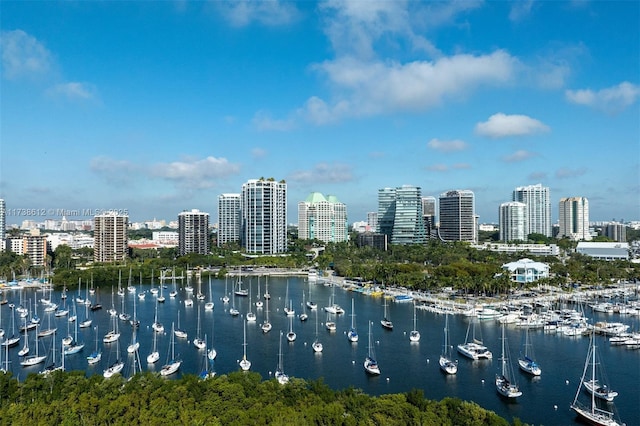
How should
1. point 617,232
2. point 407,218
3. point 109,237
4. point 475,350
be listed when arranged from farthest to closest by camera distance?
point 617,232 < point 407,218 < point 109,237 < point 475,350

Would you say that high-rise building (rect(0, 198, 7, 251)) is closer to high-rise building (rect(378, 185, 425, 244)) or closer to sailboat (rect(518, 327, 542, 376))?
high-rise building (rect(378, 185, 425, 244))

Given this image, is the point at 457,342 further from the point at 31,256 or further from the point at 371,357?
the point at 31,256

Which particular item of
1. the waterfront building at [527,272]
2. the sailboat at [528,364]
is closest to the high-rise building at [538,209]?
the waterfront building at [527,272]

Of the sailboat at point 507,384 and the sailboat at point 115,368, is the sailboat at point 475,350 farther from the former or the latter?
the sailboat at point 115,368

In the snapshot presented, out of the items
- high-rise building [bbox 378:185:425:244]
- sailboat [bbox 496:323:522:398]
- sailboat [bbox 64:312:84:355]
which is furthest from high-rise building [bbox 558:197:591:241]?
sailboat [bbox 64:312:84:355]

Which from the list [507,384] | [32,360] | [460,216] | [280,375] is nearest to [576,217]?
[460,216]

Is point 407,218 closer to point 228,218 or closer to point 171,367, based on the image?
point 228,218

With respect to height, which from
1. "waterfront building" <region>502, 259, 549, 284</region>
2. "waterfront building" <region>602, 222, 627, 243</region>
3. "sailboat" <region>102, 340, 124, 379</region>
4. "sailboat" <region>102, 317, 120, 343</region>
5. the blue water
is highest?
"waterfront building" <region>602, 222, 627, 243</region>
